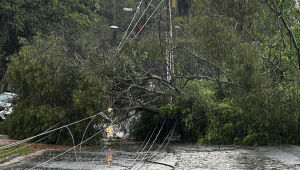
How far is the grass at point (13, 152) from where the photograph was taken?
1373 cm

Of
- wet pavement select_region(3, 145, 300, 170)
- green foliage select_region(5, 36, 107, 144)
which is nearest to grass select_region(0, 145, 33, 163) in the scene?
wet pavement select_region(3, 145, 300, 170)

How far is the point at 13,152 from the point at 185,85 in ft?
22.8

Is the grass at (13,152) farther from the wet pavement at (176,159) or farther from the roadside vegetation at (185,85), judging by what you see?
the roadside vegetation at (185,85)

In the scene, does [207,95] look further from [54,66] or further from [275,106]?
[54,66]

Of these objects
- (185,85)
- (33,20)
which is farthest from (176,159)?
(33,20)

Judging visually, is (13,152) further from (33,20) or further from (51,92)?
(33,20)

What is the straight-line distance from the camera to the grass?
13.7 metres

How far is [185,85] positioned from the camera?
19641 millimetres

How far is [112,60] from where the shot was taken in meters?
17.9

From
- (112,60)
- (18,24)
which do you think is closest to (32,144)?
(112,60)

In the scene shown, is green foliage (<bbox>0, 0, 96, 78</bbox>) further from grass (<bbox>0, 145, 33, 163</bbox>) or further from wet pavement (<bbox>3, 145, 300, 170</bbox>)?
wet pavement (<bbox>3, 145, 300, 170</bbox>)

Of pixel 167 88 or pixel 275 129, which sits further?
pixel 167 88

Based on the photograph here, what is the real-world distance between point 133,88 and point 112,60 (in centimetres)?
128

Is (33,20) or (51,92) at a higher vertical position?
(33,20)
